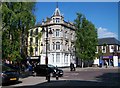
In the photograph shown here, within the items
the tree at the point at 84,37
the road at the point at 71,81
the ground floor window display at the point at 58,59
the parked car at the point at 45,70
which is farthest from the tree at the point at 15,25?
the ground floor window display at the point at 58,59

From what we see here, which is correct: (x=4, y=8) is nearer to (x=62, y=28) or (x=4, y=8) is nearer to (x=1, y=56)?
(x=1, y=56)

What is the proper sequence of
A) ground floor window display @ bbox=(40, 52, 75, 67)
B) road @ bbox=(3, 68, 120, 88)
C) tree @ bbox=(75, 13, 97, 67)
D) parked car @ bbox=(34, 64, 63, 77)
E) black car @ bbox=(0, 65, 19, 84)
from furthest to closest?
ground floor window display @ bbox=(40, 52, 75, 67)
tree @ bbox=(75, 13, 97, 67)
parked car @ bbox=(34, 64, 63, 77)
black car @ bbox=(0, 65, 19, 84)
road @ bbox=(3, 68, 120, 88)

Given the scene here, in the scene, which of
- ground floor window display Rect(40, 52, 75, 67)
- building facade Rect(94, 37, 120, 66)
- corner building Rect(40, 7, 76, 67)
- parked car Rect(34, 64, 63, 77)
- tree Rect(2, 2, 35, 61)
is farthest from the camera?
building facade Rect(94, 37, 120, 66)

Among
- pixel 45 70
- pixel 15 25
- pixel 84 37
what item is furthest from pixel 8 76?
pixel 84 37

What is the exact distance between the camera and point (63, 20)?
6862cm

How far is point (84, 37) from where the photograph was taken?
64.4m

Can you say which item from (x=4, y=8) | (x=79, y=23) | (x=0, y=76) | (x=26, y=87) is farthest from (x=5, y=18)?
(x=79, y=23)

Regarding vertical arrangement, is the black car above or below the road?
above

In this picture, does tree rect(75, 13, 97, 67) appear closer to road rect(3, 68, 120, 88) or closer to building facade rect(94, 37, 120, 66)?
building facade rect(94, 37, 120, 66)

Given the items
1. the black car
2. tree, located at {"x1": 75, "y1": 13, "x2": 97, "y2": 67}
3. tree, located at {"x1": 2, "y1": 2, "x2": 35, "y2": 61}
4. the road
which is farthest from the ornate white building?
the black car

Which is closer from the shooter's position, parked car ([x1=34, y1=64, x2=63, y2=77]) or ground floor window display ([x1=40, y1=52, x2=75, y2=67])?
parked car ([x1=34, y1=64, x2=63, y2=77])

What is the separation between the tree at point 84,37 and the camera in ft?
210

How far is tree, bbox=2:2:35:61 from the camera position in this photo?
29375 mm

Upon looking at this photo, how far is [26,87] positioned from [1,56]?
936 centimetres
